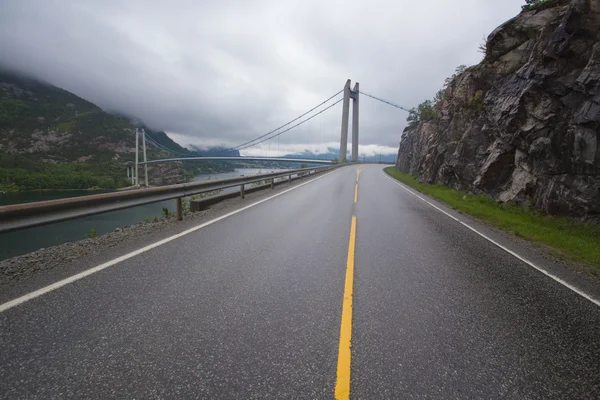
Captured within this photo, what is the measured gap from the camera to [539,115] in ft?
33.3

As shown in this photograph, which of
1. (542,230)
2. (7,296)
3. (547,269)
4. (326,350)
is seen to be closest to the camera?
(326,350)

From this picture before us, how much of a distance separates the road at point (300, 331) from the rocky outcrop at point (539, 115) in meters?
6.46

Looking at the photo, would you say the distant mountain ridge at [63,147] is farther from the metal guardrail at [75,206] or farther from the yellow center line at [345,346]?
the yellow center line at [345,346]

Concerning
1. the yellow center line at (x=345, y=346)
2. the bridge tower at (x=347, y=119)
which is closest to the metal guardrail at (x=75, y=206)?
the yellow center line at (x=345, y=346)

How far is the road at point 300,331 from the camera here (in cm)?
196

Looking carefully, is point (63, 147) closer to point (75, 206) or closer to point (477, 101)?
point (75, 206)

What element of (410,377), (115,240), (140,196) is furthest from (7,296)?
(410,377)

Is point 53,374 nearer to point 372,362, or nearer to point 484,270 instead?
point 372,362

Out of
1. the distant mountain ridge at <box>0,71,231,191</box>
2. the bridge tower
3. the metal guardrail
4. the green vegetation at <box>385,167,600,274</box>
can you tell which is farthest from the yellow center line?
the distant mountain ridge at <box>0,71,231,191</box>

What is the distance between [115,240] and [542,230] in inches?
443

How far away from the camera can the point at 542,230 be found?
769 centimetres

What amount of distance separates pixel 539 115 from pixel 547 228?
509 centimetres

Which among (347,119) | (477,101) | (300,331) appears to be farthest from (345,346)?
(347,119)

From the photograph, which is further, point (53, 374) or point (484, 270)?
point (484, 270)
